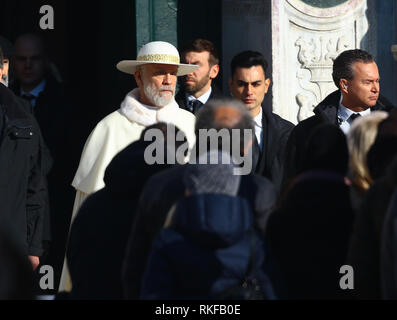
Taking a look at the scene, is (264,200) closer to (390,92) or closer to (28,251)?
(28,251)

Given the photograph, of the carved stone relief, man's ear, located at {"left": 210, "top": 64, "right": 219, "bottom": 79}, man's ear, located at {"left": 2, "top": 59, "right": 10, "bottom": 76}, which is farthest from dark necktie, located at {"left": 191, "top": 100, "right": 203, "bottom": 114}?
man's ear, located at {"left": 2, "top": 59, "right": 10, "bottom": 76}

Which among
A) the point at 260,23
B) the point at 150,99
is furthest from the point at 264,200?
the point at 260,23

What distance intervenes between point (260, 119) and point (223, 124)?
2.29 meters

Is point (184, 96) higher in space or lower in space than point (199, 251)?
higher

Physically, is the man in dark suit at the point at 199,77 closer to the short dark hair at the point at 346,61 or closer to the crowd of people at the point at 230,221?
the short dark hair at the point at 346,61

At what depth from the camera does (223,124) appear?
14.7ft

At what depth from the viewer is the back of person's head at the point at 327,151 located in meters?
4.31

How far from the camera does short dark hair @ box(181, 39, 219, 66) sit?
730 centimetres

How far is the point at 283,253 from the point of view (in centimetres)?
424

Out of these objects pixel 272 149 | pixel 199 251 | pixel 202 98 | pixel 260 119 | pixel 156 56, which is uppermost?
pixel 156 56

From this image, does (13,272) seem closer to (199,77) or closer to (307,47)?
(199,77)

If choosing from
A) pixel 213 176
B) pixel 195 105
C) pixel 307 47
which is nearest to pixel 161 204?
pixel 213 176

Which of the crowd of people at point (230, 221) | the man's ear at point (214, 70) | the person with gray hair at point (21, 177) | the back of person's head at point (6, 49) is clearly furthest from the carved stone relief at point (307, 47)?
the crowd of people at point (230, 221)

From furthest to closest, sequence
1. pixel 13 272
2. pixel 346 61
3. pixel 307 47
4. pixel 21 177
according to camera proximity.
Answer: pixel 307 47
pixel 346 61
pixel 21 177
pixel 13 272
